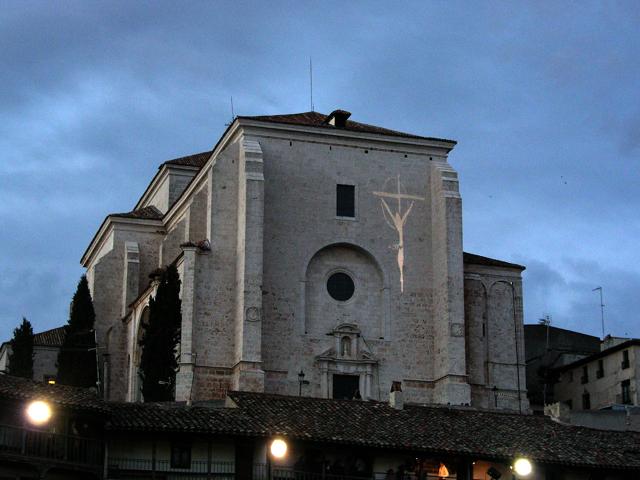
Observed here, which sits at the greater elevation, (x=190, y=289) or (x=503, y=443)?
(x=190, y=289)

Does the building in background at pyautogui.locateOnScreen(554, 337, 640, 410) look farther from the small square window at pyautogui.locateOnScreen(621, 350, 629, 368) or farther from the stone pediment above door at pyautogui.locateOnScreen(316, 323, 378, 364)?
the stone pediment above door at pyautogui.locateOnScreen(316, 323, 378, 364)

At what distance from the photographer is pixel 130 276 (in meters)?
73.4

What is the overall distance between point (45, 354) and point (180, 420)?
28352 millimetres

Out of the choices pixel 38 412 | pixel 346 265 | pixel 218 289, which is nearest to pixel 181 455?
pixel 38 412

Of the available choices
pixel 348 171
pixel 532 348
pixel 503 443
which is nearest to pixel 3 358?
pixel 348 171

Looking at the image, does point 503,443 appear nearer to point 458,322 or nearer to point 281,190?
point 458,322

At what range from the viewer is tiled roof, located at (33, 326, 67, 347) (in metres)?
72.3

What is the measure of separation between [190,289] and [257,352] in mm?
4164

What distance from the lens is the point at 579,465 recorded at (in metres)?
48.0

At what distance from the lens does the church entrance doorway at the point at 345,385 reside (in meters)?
63.4

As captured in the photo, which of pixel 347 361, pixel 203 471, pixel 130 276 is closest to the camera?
pixel 203 471

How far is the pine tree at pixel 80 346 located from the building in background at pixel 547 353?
2195 cm

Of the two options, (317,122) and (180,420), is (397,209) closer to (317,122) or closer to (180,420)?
(317,122)

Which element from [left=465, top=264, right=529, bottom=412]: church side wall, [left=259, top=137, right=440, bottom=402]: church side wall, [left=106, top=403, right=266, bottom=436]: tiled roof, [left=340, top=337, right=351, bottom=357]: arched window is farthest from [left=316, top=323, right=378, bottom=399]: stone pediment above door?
[left=106, top=403, right=266, bottom=436]: tiled roof
